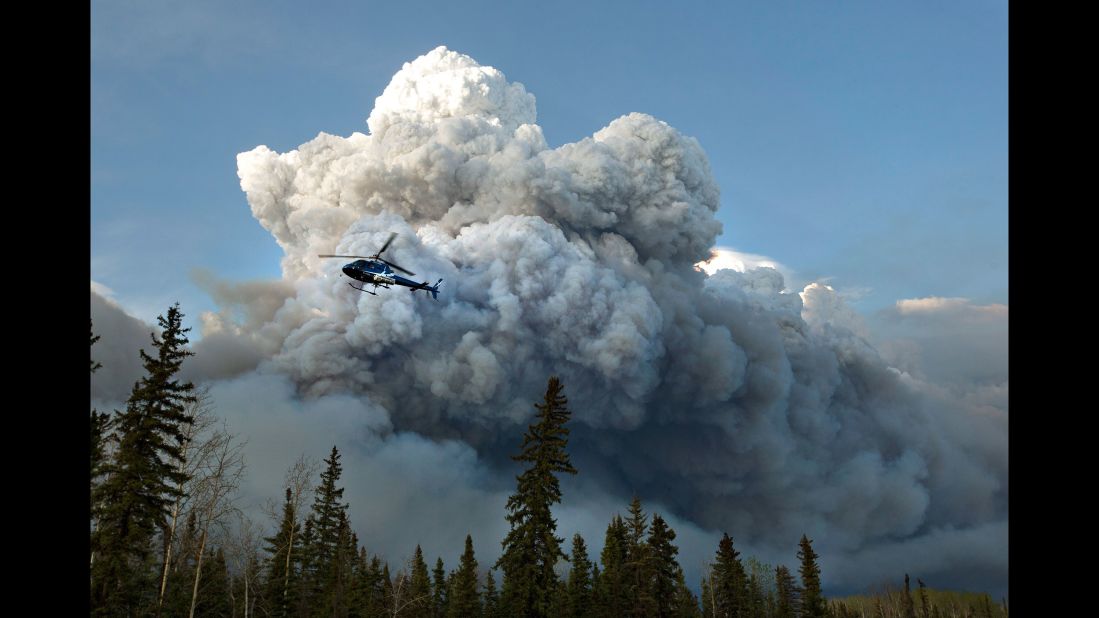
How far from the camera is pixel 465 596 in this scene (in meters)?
66.9

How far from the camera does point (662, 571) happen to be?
51156 millimetres

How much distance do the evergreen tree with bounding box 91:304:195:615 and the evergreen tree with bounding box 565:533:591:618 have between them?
36.8 meters

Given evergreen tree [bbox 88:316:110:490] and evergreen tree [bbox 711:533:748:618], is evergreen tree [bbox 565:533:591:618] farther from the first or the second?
evergreen tree [bbox 88:316:110:490]

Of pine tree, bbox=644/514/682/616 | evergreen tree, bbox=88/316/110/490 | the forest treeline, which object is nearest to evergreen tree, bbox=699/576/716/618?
the forest treeline

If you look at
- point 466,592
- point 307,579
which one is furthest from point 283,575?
point 466,592

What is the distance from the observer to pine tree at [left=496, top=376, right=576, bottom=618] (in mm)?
35906

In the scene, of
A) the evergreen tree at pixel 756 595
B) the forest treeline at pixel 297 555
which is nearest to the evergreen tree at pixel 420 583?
the forest treeline at pixel 297 555

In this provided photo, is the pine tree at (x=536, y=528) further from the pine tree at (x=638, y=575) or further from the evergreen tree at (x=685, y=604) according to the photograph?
the evergreen tree at (x=685, y=604)

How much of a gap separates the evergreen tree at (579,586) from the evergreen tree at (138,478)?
1447 inches

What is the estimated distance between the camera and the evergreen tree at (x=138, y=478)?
28.0 metres

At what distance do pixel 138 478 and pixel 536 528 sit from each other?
16.0 m
